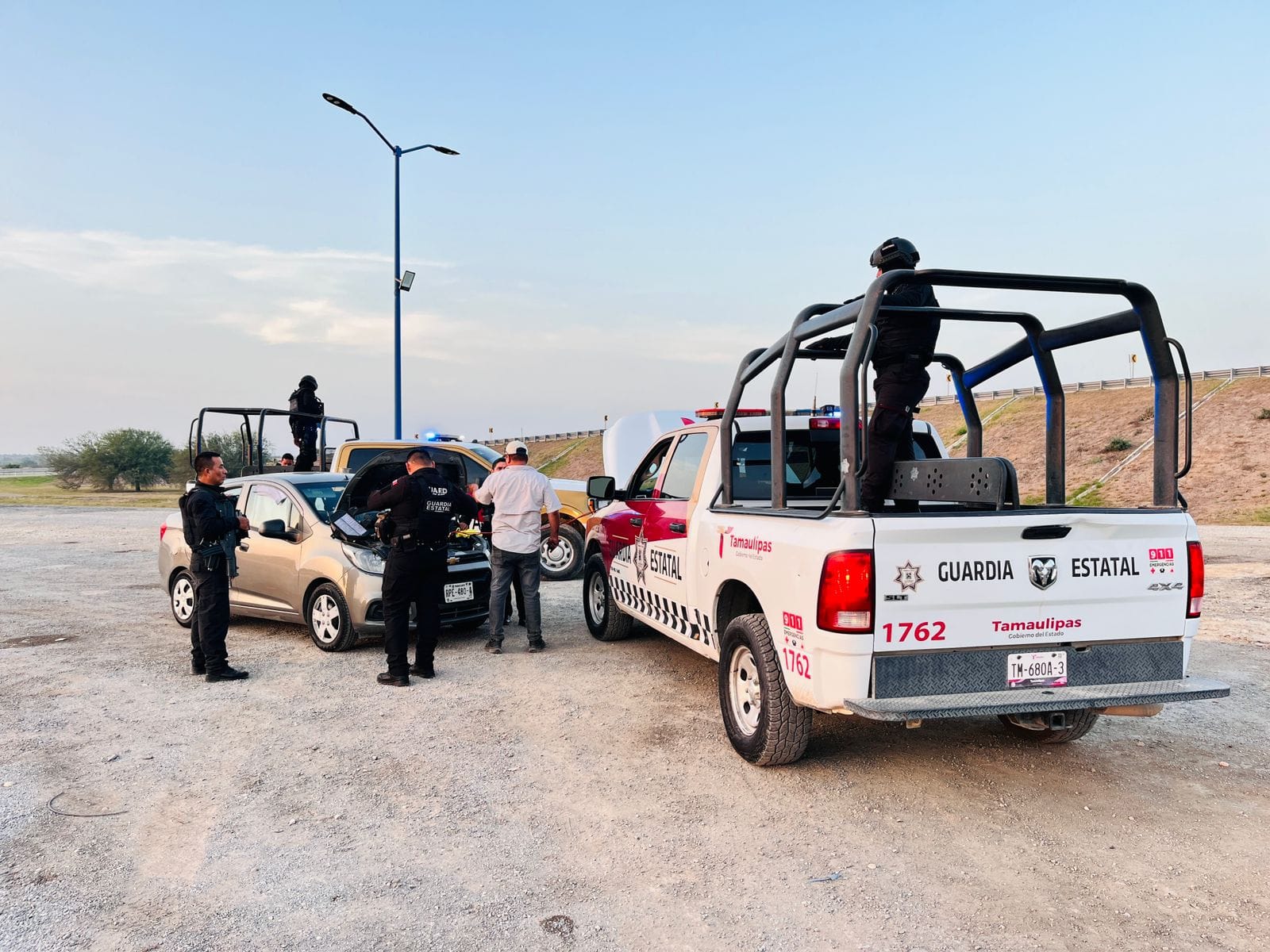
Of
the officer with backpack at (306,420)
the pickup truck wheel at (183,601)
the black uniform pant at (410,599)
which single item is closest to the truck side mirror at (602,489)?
the black uniform pant at (410,599)

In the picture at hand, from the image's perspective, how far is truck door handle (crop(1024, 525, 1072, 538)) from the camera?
4.09 metres

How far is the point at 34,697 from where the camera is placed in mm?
6258

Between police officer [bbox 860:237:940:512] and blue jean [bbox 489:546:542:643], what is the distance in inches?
145

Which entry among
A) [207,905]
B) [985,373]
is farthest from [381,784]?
[985,373]

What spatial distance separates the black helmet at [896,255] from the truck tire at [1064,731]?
98.5 inches

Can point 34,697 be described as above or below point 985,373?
below

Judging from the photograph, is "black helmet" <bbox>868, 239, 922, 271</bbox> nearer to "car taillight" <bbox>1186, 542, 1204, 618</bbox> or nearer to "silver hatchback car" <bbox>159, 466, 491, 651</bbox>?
"car taillight" <bbox>1186, 542, 1204, 618</bbox>

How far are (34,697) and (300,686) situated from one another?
174 centimetres

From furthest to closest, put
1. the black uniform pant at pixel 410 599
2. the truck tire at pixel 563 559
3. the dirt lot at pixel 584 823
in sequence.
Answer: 1. the truck tire at pixel 563 559
2. the black uniform pant at pixel 410 599
3. the dirt lot at pixel 584 823

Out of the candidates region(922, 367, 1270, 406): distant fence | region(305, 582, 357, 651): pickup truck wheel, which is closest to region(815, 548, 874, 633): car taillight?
region(305, 582, 357, 651): pickup truck wheel

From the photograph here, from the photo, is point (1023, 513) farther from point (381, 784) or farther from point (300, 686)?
point (300, 686)

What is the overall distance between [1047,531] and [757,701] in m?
1.74

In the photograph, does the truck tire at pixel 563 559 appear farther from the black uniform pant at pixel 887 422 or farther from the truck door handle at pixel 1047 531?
the truck door handle at pixel 1047 531

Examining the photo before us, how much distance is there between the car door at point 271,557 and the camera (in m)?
8.12
